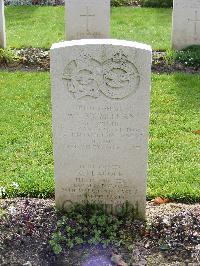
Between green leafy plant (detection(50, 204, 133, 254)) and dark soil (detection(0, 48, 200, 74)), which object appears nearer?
green leafy plant (detection(50, 204, 133, 254))

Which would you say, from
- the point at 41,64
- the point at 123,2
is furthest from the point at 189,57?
the point at 123,2

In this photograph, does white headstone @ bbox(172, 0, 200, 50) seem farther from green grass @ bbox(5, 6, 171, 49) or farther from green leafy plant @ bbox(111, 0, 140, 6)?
green leafy plant @ bbox(111, 0, 140, 6)

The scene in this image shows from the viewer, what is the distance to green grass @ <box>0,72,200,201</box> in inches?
214

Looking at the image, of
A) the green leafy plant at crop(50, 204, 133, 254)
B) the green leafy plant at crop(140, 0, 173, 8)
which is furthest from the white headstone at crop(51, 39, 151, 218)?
the green leafy plant at crop(140, 0, 173, 8)

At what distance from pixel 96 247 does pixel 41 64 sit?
5609 mm

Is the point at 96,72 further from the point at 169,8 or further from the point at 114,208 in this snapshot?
the point at 169,8

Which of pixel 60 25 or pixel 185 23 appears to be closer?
pixel 185 23

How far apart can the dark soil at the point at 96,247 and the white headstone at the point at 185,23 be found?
18.6ft

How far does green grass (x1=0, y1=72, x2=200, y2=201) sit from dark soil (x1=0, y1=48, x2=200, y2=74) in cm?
41

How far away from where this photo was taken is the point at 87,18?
388 inches

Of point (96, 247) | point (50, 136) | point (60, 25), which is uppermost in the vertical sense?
point (60, 25)

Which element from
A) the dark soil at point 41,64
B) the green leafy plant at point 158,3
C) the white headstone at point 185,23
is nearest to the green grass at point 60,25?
the green leafy plant at point 158,3

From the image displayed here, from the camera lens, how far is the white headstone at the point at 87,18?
9.74 metres

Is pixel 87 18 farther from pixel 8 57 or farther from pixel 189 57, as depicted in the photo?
pixel 189 57
